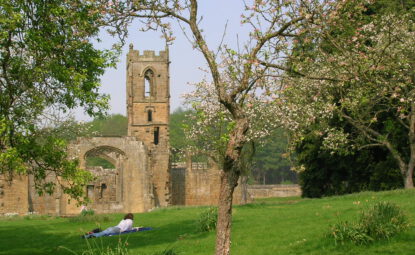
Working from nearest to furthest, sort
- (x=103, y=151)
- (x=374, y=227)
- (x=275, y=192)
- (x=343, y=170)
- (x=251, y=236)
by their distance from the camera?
1. (x=374, y=227)
2. (x=251, y=236)
3. (x=343, y=170)
4. (x=103, y=151)
5. (x=275, y=192)

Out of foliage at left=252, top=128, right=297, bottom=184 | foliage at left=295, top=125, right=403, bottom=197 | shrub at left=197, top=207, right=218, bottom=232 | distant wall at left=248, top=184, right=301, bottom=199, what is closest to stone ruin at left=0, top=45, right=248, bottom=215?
foliage at left=295, top=125, right=403, bottom=197

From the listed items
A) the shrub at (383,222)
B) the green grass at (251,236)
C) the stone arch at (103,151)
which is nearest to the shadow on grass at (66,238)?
the green grass at (251,236)

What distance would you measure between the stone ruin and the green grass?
19959 mm

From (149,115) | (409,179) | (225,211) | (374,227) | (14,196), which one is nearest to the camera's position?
(225,211)

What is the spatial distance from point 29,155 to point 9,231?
986 centimetres

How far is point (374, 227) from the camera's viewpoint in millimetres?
12398

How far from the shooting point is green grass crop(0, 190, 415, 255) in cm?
1240

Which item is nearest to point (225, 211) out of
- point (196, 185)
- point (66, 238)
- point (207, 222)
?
point (207, 222)

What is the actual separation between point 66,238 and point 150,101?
31803 mm

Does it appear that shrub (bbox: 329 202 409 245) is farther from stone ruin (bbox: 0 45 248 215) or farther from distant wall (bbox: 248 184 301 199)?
distant wall (bbox: 248 184 301 199)

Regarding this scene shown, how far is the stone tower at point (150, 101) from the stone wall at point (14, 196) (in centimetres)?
1145

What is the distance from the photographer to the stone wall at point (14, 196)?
39319 mm

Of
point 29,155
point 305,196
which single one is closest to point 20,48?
point 29,155

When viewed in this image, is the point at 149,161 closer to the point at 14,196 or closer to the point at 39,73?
the point at 14,196
